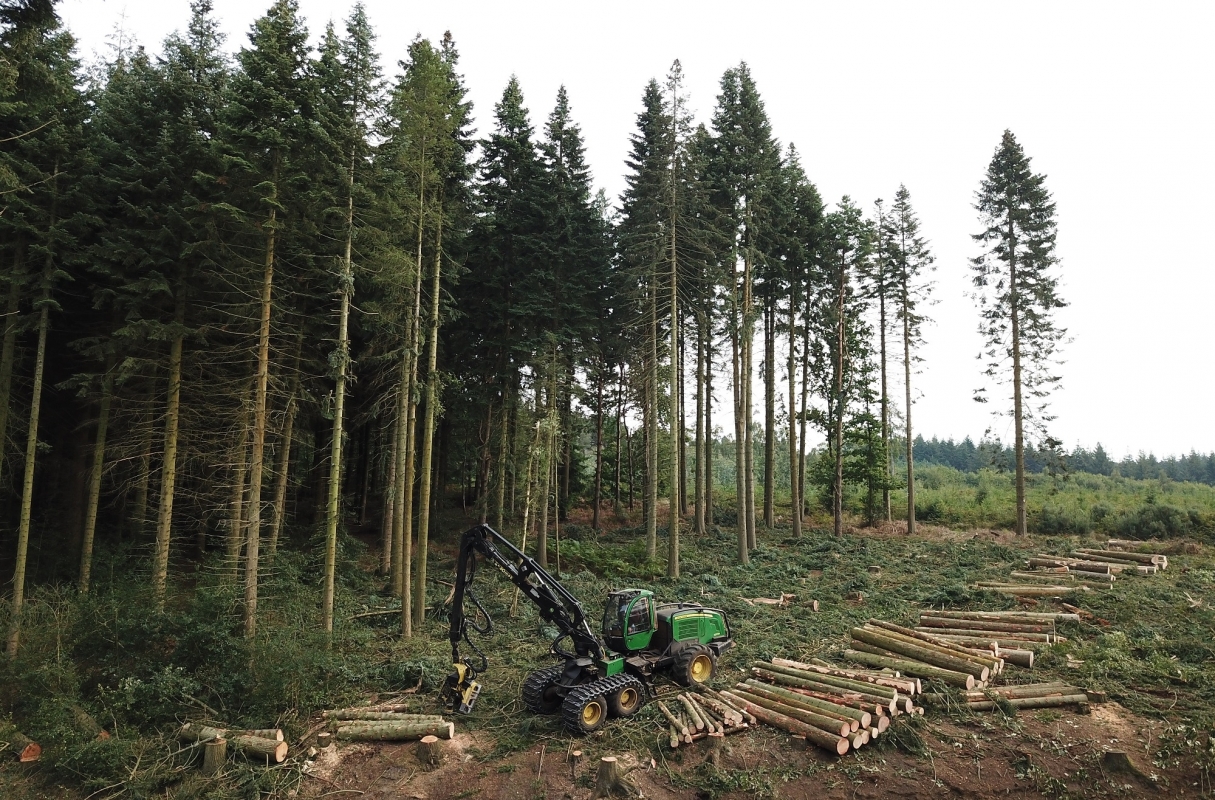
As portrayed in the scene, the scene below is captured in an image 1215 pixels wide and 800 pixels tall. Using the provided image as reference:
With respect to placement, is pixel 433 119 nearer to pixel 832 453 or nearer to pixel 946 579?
pixel 946 579

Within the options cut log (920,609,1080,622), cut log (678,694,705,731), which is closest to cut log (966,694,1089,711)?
cut log (920,609,1080,622)

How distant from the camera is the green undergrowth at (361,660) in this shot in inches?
317

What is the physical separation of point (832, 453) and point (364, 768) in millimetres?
28214

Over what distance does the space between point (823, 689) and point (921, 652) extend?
2.65 meters

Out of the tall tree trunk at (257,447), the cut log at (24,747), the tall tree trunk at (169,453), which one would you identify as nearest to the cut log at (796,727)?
the tall tree trunk at (257,447)

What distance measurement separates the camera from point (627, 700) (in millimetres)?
9352

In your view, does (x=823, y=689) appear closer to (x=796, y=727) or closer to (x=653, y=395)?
(x=796, y=727)

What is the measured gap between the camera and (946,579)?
17406mm

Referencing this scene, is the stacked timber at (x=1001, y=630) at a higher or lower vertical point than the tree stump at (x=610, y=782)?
higher

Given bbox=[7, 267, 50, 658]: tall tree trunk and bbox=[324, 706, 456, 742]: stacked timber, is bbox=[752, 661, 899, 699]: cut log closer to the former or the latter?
bbox=[324, 706, 456, 742]: stacked timber

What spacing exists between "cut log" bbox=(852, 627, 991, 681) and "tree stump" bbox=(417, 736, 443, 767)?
28.4ft

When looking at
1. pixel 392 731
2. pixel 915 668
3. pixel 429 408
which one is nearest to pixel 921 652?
pixel 915 668

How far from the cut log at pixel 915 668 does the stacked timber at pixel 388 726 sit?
774 cm

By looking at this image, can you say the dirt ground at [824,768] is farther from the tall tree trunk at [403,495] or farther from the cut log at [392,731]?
the tall tree trunk at [403,495]
